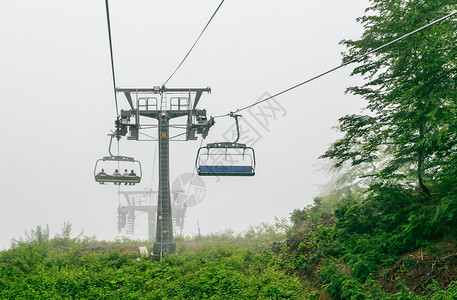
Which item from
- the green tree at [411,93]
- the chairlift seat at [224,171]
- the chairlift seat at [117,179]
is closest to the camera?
the green tree at [411,93]

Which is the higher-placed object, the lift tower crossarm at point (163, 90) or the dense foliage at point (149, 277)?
the lift tower crossarm at point (163, 90)

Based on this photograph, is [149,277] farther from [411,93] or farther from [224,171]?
[411,93]

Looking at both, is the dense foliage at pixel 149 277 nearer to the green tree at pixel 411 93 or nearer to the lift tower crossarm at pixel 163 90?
the green tree at pixel 411 93

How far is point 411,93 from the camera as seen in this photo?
407 inches

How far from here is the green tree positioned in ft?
33.1

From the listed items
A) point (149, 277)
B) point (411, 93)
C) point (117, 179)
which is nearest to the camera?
point (411, 93)

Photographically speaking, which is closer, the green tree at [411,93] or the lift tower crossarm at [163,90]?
the green tree at [411,93]

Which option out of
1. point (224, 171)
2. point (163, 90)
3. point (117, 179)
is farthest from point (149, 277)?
point (163, 90)

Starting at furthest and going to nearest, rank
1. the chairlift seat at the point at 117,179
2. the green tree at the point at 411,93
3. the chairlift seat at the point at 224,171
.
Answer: the chairlift seat at the point at 117,179
the chairlift seat at the point at 224,171
the green tree at the point at 411,93

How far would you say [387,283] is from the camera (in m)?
9.78

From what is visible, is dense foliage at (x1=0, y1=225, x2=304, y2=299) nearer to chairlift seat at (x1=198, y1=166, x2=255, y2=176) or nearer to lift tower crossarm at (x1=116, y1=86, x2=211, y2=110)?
chairlift seat at (x1=198, y1=166, x2=255, y2=176)

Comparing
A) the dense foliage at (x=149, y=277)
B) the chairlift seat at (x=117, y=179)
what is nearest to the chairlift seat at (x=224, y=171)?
the dense foliage at (x=149, y=277)

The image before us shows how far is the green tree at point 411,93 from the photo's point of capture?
10094 mm

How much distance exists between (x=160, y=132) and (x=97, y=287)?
26.5 feet
